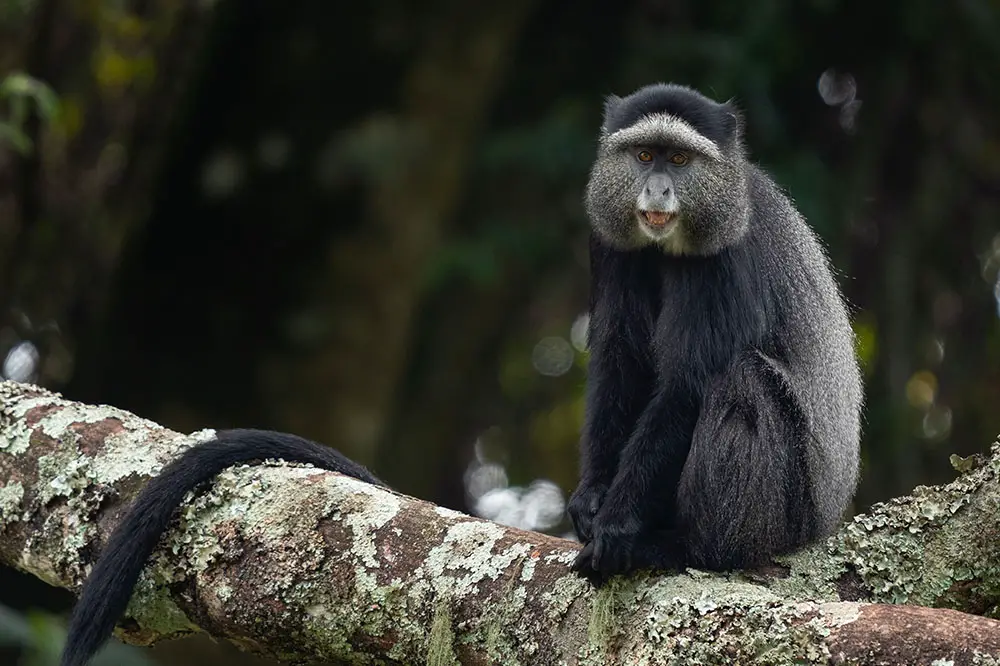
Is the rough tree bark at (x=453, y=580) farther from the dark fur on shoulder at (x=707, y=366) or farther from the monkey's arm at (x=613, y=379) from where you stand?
the monkey's arm at (x=613, y=379)

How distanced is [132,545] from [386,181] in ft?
19.2

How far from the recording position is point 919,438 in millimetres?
10633

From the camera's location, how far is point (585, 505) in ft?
17.1

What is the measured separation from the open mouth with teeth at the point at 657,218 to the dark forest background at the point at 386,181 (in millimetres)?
4041

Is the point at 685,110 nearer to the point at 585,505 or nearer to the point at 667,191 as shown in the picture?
the point at 667,191

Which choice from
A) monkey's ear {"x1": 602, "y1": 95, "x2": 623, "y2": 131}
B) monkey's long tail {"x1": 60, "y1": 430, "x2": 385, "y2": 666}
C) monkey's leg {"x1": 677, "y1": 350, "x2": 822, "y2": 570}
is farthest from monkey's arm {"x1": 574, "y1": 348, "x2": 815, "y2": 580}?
monkey's long tail {"x1": 60, "y1": 430, "x2": 385, "y2": 666}

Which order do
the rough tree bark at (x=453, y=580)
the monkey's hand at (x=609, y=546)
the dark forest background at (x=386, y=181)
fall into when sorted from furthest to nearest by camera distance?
the dark forest background at (x=386, y=181)
the monkey's hand at (x=609, y=546)
the rough tree bark at (x=453, y=580)

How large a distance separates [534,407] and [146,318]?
6072mm

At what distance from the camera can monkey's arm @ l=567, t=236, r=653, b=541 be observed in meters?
5.44

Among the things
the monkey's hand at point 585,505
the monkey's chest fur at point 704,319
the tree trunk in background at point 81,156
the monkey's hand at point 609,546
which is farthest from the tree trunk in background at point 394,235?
the monkey's hand at point 609,546

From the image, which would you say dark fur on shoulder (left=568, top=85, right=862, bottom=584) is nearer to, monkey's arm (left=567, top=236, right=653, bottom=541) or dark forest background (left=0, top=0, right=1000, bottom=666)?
monkey's arm (left=567, top=236, right=653, bottom=541)

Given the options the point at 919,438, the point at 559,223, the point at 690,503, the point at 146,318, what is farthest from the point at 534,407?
the point at 690,503

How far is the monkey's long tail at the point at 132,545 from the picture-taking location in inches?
176

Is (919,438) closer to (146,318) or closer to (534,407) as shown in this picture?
(534,407)
